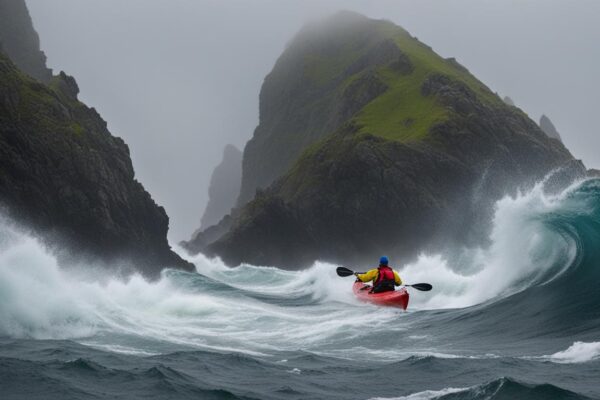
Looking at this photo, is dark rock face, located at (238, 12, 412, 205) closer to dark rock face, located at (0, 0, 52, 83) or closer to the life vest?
dark rock face, located at (0, 0, 52, 83)

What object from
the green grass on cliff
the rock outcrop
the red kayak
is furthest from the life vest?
the green grass on cliff

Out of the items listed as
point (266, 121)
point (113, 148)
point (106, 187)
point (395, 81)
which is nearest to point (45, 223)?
point (106, 187)

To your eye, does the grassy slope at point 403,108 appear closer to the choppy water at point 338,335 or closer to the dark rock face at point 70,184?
the dark rock face at point 70,184

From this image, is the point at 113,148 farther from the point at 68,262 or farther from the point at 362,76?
the point at 362,76

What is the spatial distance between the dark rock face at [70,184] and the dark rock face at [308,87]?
69394mm

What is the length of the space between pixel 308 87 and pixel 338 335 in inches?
5699

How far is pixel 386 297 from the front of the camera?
98.8 feet

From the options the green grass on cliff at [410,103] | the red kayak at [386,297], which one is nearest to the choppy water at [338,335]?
the red kayak at [386,297]

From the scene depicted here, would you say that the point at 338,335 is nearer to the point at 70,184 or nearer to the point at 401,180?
the point at 70,184

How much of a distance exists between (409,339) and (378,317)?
17.9 feet

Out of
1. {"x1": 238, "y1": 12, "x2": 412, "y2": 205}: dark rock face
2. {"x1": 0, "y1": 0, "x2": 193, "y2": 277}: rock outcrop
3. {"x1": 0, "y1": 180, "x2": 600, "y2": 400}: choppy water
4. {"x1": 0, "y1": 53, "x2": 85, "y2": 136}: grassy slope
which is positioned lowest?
{"x1": 0, "y1": 180, "x2": 600, "y2": 400}: choppy water

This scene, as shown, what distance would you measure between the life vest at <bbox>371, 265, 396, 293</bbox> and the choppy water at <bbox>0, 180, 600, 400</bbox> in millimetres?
1023

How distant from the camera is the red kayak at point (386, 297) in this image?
96.6 feet

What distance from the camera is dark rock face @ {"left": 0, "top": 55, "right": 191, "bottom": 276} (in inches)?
1994
